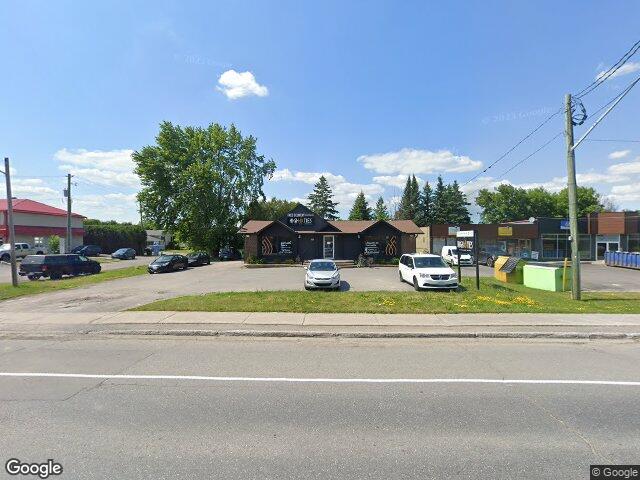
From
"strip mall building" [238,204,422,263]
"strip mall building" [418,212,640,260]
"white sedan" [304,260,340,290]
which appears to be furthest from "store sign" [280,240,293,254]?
"strip mall building" [418,212,640,260]

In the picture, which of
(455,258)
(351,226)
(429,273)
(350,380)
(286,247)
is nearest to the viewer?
(350,380)

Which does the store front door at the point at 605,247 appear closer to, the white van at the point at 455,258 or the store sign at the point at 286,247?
the white van at the point at 455,258

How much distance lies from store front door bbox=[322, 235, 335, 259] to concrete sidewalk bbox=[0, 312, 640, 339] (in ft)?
78.4

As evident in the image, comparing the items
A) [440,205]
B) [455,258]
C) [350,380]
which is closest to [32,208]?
[455,258]

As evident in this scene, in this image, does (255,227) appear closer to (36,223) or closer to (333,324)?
(333,324)

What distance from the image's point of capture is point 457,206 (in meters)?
70.1

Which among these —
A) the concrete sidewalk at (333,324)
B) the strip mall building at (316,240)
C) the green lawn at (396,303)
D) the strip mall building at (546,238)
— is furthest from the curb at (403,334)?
the strip mall building at (546,238)

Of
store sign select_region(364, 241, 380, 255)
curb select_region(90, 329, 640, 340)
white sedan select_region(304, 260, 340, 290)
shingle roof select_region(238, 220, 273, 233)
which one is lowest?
curb select_region(90, 329, 640, 340)

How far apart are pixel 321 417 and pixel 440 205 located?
7115cm

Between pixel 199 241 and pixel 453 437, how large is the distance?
48.0m

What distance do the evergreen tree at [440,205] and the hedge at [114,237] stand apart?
55.1m

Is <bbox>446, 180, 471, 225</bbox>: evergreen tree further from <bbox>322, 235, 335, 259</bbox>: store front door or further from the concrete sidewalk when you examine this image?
the concrete sidewalk

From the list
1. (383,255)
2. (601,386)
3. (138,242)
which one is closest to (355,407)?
(601,386)

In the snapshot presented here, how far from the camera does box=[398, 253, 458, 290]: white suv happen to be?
15.5 metres
